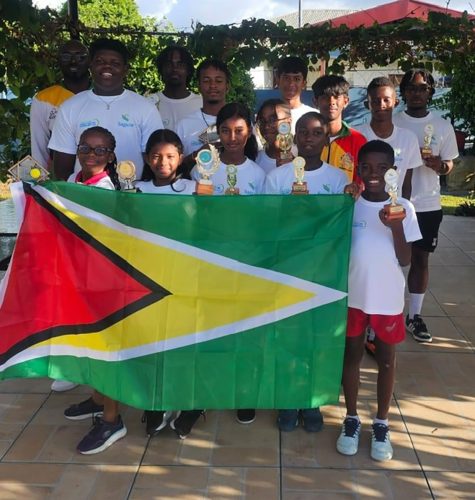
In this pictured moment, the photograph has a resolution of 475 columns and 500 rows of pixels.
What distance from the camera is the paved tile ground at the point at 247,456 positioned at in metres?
2.65

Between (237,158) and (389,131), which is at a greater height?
(389,131)

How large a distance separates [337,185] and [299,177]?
33 centimetres

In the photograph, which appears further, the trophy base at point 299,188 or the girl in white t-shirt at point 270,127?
the girl in white t-shirt at point 270,127

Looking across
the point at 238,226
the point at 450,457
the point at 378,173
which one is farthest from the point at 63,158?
the point at 450,457

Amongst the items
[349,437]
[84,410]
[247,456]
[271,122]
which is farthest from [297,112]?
[84,410]

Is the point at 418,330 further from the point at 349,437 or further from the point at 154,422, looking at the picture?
the point at 154,422

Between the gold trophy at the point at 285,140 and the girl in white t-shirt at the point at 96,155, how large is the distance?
0.88 meters

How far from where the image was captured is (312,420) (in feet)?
10.3

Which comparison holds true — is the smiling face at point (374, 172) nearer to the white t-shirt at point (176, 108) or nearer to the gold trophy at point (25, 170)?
the gold trophy at point (25, 170)

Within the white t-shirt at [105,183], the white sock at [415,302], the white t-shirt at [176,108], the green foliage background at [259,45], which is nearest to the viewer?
the white t-shirt at [105,183]

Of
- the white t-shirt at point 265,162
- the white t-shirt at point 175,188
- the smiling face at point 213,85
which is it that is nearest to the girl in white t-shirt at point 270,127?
the white t-shirt at point 265,162

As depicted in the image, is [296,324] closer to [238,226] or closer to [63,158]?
[238,226]

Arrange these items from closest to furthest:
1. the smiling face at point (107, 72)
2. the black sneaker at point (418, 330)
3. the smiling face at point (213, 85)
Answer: the smiling face at point (107, 72) < the smiling face at point (213, 85) < the black sneaker at point (418, 330)

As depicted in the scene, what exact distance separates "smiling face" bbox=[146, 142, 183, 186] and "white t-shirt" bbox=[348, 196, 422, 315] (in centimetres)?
99
